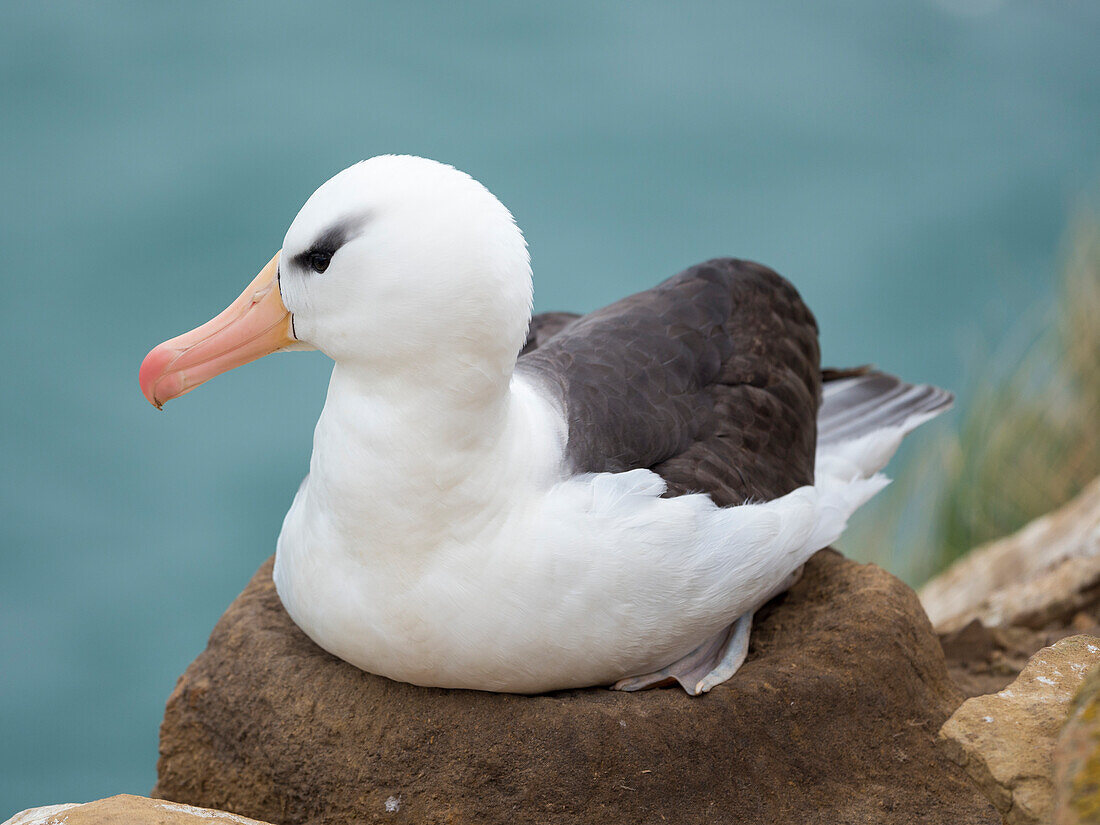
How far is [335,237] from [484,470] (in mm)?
742

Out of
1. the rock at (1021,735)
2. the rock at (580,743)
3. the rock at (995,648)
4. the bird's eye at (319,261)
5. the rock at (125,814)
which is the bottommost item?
the rock at (995,648)

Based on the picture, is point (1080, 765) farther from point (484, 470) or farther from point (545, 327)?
point (545, 327)

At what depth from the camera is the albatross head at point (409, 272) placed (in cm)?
319

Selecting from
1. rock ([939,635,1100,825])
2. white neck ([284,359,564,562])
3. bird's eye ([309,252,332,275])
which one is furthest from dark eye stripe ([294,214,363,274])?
rock ([939,635,1100,825])

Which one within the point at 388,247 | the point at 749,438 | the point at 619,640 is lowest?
the point at 619,640

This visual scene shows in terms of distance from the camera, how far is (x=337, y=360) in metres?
3.50

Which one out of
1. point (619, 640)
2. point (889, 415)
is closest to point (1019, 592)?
point (889, 415)

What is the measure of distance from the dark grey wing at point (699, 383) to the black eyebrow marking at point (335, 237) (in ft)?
2.92

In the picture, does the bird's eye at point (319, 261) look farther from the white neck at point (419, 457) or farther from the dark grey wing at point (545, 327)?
the dark grey wing at point (545, 327)

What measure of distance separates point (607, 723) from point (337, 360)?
1.28m

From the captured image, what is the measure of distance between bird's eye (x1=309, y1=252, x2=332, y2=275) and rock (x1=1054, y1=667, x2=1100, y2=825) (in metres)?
2.06

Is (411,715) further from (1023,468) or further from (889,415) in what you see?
(1023,468)

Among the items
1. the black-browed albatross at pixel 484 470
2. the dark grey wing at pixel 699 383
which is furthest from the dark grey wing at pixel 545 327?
the black-browed albatross at pixel 484 470

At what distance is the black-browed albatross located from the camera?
3234 millimetres
